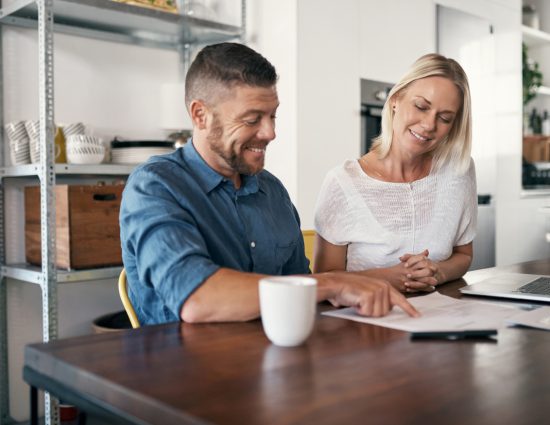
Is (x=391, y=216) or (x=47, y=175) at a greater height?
(x=47, y=175)

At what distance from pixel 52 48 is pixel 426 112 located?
4.93ft

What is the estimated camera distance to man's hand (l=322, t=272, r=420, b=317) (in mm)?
1111

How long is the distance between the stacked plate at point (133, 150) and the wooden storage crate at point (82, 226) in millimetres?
216

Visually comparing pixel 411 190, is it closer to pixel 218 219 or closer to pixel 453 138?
pixel 453 138

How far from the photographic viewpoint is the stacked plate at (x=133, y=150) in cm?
280

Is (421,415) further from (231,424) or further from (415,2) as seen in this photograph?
(415,2)

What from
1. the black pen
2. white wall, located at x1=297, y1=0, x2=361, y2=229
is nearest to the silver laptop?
the black pen

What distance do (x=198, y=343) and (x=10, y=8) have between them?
223cm

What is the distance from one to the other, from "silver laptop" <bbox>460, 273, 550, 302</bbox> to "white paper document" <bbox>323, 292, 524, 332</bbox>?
83 millimetres

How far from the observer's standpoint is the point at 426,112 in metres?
1.86

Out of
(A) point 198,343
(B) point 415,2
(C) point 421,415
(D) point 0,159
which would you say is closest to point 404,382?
(C) point 421,415

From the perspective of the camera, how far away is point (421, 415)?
2.12ft

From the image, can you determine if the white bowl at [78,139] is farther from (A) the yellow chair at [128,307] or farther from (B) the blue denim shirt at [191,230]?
(A) the yellow chair at [128,307]

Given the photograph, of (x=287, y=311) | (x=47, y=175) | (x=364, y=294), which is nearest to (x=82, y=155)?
(x=47, y=175)
